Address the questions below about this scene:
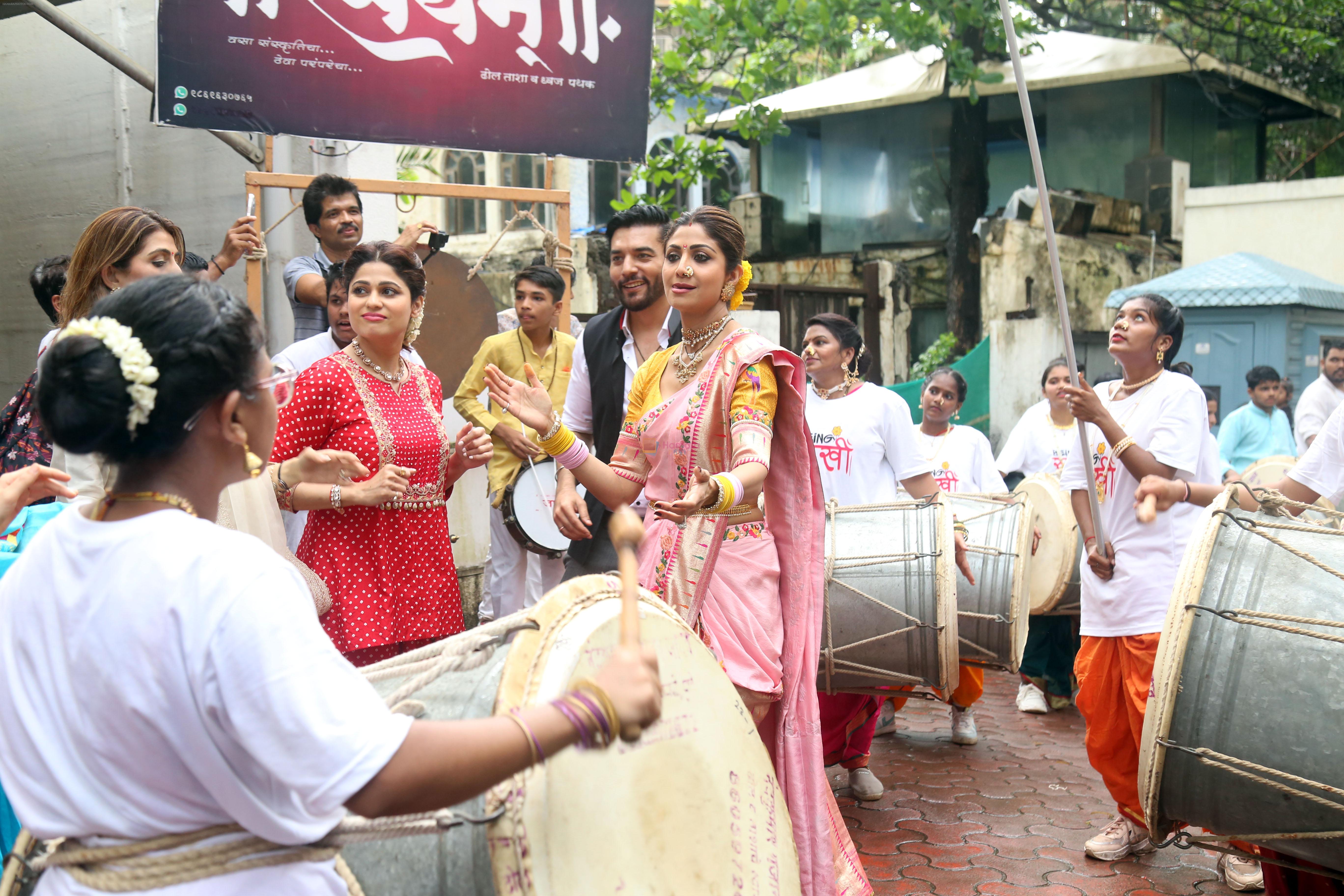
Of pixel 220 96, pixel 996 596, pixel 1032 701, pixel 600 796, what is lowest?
pixel 1032 701

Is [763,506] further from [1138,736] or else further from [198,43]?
[198,43]

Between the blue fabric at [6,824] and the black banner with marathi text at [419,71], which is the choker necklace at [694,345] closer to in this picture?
the blue fabric at [6,824]

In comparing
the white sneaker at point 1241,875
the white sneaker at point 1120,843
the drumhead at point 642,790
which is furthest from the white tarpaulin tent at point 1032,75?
the drumhead at point 642,790

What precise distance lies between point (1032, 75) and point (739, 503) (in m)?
12.9

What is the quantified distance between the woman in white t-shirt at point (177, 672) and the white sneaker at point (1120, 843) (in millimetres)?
3194

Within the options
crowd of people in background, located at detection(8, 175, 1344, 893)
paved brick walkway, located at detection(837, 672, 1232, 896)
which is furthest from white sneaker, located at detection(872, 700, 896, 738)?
crowd of people in background, located at detection(8, 175, 1344, 893)

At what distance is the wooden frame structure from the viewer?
470 centimetres

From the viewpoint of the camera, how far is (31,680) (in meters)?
1.34

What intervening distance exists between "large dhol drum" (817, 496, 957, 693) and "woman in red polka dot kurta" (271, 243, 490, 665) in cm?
167

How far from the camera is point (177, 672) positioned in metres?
1.27

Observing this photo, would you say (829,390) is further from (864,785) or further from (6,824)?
(6,824)

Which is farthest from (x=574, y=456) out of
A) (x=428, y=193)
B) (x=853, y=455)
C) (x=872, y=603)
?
(x=428, y=193)

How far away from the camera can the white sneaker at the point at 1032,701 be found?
20.7 feet

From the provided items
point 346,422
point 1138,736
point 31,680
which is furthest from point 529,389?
point 1138,736
